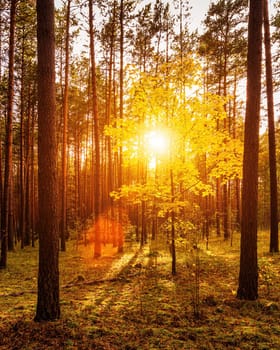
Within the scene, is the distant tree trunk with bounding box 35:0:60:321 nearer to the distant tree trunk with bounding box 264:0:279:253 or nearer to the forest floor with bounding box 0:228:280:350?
the forest floor with bounding box 0:228:280:350

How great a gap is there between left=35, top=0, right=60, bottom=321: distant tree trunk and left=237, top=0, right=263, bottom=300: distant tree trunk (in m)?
4.09

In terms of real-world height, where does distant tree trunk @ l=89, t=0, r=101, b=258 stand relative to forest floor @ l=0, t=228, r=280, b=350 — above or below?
above

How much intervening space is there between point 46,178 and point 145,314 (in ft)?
11.1

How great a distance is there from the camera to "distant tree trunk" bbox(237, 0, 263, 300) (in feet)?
19.9

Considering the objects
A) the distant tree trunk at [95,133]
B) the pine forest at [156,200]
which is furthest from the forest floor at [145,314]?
the distant tree trunk at [95,133]

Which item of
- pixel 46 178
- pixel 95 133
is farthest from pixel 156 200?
pixel 46 178

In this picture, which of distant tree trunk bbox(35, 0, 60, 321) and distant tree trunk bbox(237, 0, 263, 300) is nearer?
distant tree trunk bbox(35, 0, 60, 321)

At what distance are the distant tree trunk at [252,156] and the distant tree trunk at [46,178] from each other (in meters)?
4.09

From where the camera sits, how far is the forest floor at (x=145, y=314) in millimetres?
4301

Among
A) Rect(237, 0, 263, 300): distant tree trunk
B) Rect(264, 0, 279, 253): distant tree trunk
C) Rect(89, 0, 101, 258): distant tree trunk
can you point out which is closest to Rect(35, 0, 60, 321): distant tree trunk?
Rect(237, 0, 263, 300): distant tree trunk

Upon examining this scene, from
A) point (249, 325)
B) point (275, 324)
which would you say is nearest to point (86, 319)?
point (249, 325)

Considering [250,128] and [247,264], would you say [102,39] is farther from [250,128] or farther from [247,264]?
[247,264]

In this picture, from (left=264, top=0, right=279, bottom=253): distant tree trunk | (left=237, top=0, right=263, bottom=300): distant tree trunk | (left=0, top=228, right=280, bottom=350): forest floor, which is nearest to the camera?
(left=0, top=228, right=280, bottom=350): forest floor

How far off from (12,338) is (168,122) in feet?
22.9
